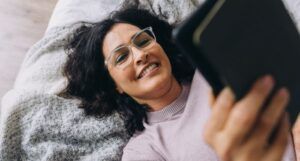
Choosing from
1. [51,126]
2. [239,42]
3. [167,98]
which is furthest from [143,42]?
[239,42]

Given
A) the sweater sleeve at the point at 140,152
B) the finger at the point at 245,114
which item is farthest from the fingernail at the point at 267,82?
the sweater sleeve at the point at 140,152

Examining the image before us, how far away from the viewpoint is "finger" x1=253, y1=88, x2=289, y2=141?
0.54 metres

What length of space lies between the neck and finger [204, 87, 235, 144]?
726 millimetres

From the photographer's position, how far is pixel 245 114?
529 millimetres

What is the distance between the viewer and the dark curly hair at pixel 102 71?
1.40m

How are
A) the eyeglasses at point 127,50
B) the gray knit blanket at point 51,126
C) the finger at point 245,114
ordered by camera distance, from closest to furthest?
the finger at point 245,114 < the eyeglasses at point 127,50 < the gray knit blanket at point 51,126

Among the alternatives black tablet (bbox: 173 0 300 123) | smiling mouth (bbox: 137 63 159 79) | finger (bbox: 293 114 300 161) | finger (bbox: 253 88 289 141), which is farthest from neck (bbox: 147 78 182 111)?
finger (bbox: 253 88 289 141)

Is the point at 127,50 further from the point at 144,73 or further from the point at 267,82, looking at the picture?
the point at 267,82

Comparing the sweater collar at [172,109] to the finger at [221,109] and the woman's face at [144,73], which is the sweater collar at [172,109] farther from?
the finger at [221,109]

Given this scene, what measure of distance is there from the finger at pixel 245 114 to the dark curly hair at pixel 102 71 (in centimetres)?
84

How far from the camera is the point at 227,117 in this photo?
55 cm

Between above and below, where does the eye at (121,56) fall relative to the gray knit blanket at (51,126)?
above

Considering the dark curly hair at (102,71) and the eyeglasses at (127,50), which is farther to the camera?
the dark curly hair at (102,71)

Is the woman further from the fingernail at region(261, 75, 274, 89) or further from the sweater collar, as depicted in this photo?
the fingernail at region(261, 75, 274, 89)
